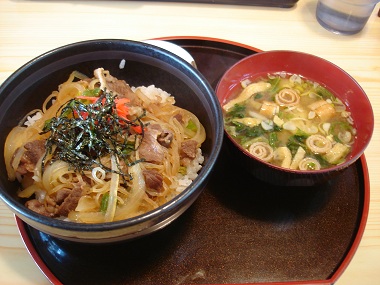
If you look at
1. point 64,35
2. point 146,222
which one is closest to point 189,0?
point 64,35

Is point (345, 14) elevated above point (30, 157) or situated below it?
above

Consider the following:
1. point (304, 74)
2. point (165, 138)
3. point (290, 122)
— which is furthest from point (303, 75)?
point (165, 138)

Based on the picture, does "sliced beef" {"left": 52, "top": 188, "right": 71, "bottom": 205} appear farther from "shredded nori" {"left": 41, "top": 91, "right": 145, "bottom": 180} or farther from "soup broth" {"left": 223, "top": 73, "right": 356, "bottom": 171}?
"soup broth" {"left": 223, "top": 73, "right": 356, "bottom": 171}

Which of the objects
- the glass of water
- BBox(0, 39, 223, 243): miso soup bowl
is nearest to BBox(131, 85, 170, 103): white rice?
BBox(0, 39, 223, 243): miso soup bowl

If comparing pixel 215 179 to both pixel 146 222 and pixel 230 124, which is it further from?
pixel 146 222

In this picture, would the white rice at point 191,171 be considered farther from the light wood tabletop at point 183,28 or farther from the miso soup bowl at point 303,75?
the light wood tabletop at point 183,28

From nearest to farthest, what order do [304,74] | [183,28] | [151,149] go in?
1. [151,149]
2. [304,74]
3. [183,28]

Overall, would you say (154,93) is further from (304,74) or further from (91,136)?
(304,74)
